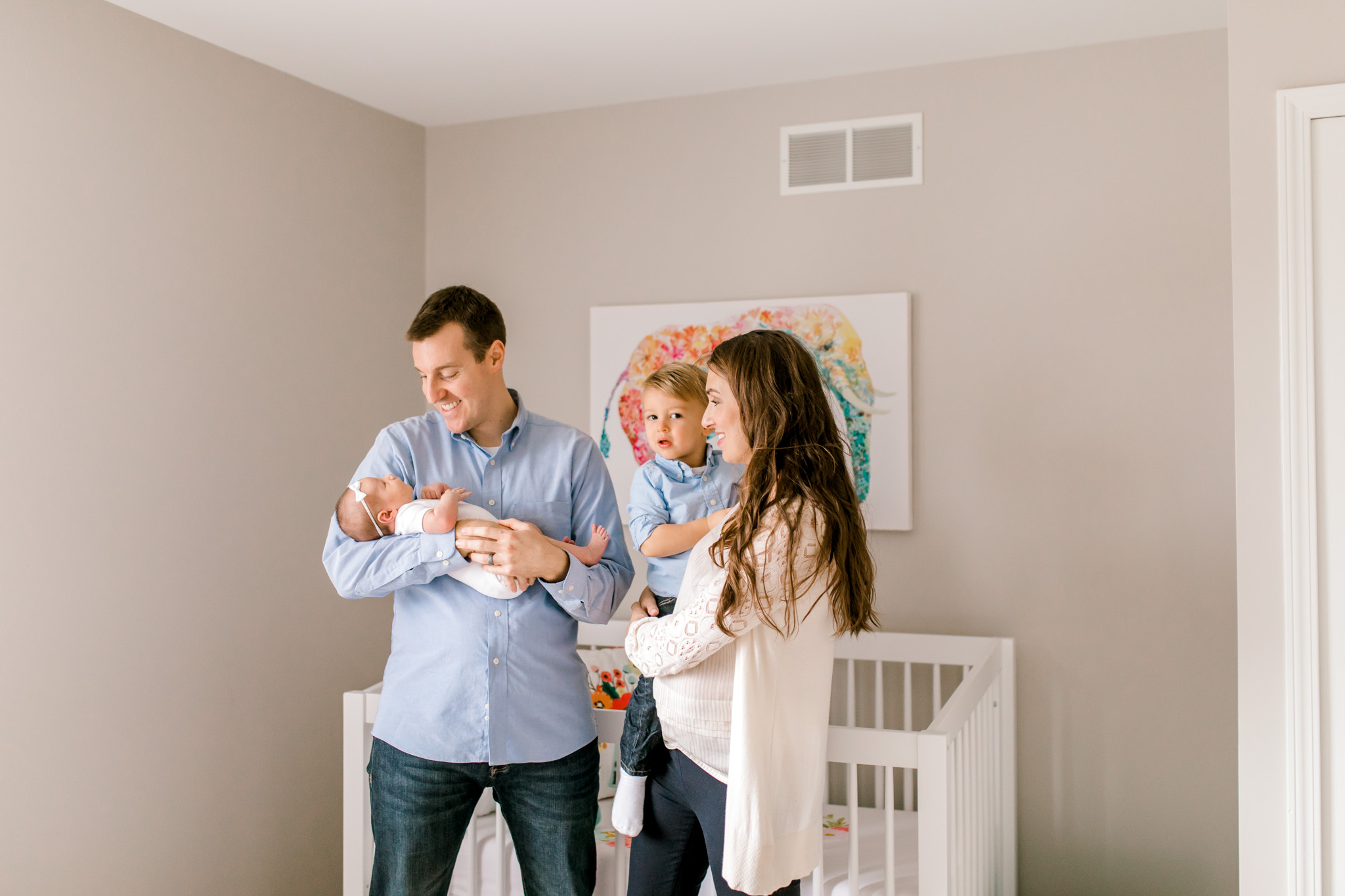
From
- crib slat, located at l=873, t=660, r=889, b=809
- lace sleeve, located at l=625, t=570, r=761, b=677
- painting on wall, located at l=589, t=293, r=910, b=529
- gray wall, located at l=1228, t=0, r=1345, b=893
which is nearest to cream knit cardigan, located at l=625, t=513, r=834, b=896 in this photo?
lace sleeve, located at l=625, t=570, r=761, b=677

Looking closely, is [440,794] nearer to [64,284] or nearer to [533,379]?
[64,284]

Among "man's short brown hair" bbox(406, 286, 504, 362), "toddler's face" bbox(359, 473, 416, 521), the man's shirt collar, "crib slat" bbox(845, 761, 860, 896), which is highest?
"man's short brown hair" bbox(406, 286, 504, 362)

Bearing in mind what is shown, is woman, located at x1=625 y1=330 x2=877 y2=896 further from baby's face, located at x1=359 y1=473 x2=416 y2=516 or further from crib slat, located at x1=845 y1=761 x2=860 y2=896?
baby's face, located at x1=359 y1=473 x2=416 y2=516

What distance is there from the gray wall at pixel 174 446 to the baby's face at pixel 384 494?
37.1 inches

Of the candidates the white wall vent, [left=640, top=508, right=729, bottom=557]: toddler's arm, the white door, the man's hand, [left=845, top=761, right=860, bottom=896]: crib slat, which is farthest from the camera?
the white wall vent

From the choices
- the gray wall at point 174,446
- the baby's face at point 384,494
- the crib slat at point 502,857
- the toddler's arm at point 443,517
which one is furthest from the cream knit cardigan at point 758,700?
the gray wall at point 174,446

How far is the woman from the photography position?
56.8 inches

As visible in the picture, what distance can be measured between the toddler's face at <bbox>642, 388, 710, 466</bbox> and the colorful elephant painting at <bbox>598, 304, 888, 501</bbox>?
67cm

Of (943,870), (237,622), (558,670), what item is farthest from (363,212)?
(943,870)

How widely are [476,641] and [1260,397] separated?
1.39 metres

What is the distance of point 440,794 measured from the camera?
1.67 m

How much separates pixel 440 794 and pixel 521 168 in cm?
215

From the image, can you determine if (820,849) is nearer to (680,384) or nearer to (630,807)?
(630,807)

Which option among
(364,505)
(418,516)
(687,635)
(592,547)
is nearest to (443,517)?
(418,516)
